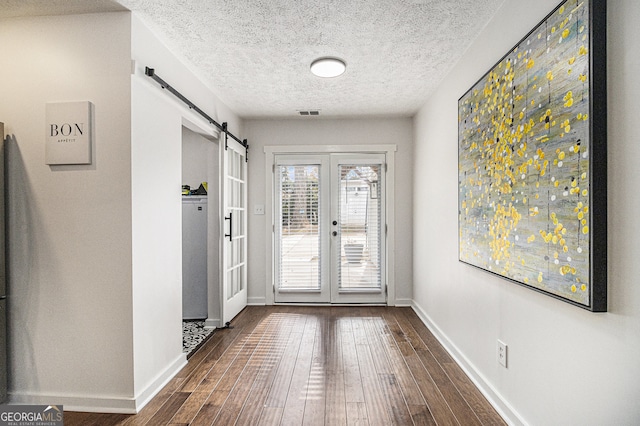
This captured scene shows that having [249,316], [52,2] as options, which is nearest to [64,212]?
[52,2]

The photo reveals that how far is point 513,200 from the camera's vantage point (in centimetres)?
187

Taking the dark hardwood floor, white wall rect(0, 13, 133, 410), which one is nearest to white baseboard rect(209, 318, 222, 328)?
the dark hardwood floor

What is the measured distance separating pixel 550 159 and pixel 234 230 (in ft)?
10.9

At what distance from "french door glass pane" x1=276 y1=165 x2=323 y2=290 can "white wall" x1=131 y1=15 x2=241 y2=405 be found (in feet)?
6.31

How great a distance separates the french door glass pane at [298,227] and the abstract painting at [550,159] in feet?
8.40

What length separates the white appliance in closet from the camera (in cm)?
392

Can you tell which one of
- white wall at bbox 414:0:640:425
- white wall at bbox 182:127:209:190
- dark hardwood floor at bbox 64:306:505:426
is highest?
white wall at bbox 182:127:209:190

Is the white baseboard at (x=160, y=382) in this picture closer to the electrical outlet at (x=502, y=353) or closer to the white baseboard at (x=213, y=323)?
the white baseboard at (x=213, y=323)

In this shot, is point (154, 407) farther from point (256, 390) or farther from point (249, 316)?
point (249, 316)

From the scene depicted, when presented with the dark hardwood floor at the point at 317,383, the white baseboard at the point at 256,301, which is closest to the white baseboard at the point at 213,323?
the dark hardwood floor at the point at 317,383

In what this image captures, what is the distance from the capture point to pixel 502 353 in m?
2.07

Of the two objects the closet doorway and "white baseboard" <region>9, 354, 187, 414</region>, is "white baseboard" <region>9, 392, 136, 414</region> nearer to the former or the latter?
"white baseboard" <region>9, 354, 187, 414</region>

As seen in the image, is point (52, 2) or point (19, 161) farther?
point (19, 161)

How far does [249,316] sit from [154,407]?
6.52 feet
